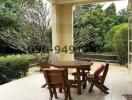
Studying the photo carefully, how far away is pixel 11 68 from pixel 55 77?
364 cm

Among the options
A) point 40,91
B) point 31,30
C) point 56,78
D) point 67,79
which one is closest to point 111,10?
point 31,30

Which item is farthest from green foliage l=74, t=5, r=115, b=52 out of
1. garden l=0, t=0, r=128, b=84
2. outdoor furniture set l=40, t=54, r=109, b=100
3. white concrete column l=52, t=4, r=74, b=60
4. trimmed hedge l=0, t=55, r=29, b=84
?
outdoor furniture set l=40, t=54, r=109, b=100

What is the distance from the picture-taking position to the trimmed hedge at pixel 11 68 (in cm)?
820

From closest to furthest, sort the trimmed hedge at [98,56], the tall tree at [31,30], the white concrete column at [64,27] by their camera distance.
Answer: the white concrete column at [64,27]
the tall tree at [31,30]
the trimmed hedge at [98,56]

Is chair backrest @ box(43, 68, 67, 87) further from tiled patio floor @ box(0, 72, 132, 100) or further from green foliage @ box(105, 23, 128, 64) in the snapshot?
green foliage @ box(105, 23, 128, 64)

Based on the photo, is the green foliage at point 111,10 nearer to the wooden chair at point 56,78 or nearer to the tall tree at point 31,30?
the tall tree at point 31,30

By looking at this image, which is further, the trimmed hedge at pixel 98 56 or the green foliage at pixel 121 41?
the trimmed hedge at pixel 98 56

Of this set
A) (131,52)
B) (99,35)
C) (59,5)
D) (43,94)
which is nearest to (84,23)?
(99,35)

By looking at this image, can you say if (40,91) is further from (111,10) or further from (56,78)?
(111,10)

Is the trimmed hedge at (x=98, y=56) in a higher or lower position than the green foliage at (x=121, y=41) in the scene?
lower

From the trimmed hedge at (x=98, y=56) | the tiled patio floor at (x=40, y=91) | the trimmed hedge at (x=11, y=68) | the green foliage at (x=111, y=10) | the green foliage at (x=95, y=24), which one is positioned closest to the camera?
the tiled patio floor at (x=40, y=91)

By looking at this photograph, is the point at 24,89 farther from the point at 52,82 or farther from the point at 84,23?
the point at 84,23

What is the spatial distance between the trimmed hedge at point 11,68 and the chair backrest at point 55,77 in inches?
136

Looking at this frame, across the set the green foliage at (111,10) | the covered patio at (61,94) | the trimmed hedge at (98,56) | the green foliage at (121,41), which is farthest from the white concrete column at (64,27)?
the green foliage at (111,10)
